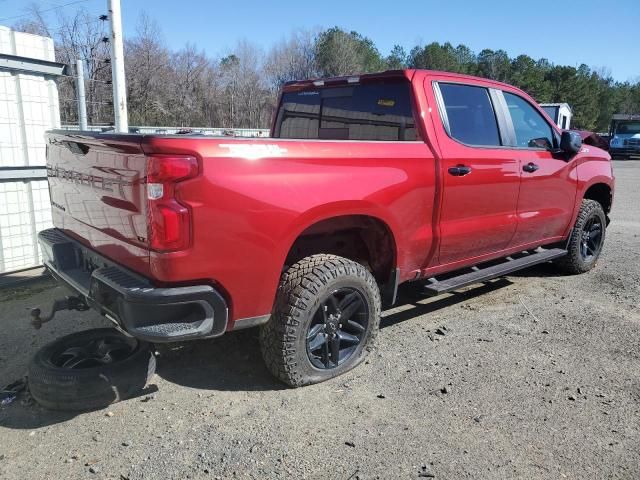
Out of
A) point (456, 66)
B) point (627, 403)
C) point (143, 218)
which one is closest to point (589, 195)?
point (627, 403)

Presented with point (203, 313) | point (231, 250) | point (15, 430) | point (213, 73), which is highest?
point (213, 73)

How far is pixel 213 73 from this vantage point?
46.7 meters

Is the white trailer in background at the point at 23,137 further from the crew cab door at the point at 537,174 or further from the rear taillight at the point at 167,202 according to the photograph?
the crew cab door at the point at 537,174

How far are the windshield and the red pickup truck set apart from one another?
33.8 metres

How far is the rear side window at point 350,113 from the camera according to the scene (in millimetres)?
4137

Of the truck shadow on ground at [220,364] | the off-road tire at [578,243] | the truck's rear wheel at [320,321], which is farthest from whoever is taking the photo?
the off-road tire at [578,243]

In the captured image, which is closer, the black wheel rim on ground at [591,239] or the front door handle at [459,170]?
the front door handle at [459,170]

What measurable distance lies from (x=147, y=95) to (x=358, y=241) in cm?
3774

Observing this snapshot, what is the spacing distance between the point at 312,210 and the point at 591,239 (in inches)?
180

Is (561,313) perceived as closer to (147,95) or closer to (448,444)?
(448,444)

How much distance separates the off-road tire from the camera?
19.5 ft

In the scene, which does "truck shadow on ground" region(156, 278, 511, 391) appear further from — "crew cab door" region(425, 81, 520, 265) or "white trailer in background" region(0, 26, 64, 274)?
"white trailer in background" region(0, 26, 64, 274)

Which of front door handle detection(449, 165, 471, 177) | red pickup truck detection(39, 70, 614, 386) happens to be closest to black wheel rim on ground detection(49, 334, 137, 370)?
red pickup truck detection(39, 70, 614, 386)

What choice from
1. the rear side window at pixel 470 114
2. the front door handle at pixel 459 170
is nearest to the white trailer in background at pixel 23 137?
the rear side window at pixel 470 114
